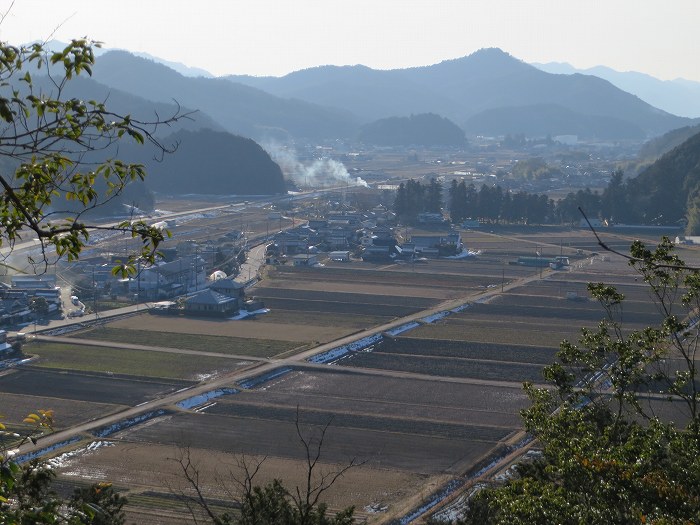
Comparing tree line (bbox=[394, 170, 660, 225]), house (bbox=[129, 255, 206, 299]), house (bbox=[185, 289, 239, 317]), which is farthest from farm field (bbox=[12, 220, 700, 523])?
tree line (bbox=[394, 170, 660, 225])

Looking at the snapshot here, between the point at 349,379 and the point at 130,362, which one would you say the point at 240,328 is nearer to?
the point at 130,362

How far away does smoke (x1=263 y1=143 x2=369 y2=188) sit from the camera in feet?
192

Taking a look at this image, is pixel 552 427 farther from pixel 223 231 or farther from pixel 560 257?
pixel 223 231

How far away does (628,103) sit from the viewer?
132625mm

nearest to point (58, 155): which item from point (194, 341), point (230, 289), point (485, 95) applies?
point (194, 341)

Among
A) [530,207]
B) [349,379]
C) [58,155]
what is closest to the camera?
[58,155]

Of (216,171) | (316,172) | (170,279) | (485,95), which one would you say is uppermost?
(485,95)

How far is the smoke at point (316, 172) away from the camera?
58.4m

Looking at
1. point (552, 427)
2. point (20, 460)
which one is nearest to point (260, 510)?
point (552, 427)

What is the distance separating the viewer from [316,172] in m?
64.6

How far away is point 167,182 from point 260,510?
48637mm

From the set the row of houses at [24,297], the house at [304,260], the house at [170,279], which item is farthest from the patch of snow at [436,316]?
the row of houses at [24,297]

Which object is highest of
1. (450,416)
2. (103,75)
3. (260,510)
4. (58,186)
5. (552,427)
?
(103,75)

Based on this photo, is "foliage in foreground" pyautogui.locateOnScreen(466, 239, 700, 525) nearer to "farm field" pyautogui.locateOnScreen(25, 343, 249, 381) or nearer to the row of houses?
"farm field" pyautogui.locateOnScreen(25, 343, 249, 381)
